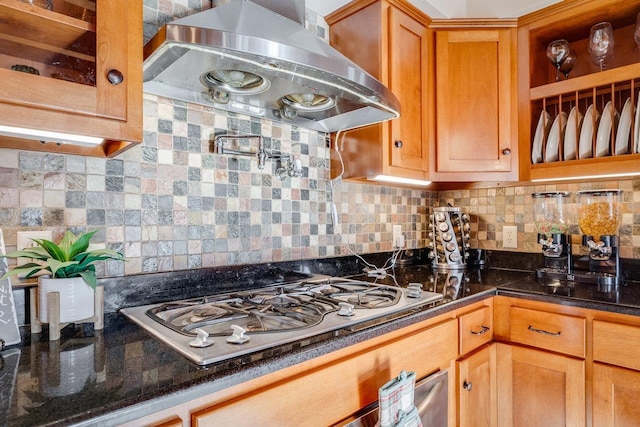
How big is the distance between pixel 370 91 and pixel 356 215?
0.77 metres

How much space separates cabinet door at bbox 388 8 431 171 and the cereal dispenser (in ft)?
2.47

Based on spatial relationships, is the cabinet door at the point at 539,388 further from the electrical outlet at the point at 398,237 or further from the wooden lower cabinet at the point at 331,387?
the electrical outlet at the point at 398,237

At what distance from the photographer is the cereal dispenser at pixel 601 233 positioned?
5.30 ft

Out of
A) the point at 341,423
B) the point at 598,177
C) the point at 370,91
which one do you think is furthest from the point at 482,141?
the point at 341,423

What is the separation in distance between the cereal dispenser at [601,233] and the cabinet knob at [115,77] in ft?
5.97

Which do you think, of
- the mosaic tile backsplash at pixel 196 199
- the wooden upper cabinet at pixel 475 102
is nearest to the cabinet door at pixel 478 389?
the mosaic tile backsplash at pixel 196 199

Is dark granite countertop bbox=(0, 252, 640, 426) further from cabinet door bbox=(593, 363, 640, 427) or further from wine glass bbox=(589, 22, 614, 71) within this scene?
wine glass bbox=(589, 22, 614, 71)

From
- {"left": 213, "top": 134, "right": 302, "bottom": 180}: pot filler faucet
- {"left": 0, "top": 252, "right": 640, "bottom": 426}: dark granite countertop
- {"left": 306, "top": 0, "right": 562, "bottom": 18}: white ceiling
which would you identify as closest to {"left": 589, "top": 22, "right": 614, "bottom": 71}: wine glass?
{"left": 306, "top": 0, "right": 562, "bottom": 18}: white ceiling

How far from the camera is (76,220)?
107cm

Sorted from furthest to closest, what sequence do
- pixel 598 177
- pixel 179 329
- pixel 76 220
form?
pixel 598 177, pixel 76 220, pixel 179 329

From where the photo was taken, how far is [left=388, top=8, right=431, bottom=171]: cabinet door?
164cm

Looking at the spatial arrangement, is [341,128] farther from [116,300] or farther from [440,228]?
[116,300]

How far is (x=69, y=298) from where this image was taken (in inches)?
33.8

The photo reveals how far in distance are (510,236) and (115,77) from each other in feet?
6.65
